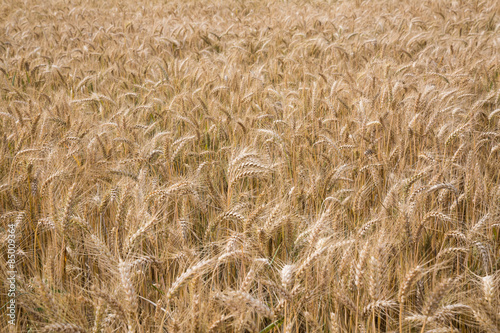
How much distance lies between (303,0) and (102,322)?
10.8 metres

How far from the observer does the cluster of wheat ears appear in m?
1.12

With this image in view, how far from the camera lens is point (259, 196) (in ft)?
5.21

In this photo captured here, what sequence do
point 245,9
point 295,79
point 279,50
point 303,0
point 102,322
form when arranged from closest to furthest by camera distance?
1. point 102,322
2. point 295,79
3. point 279,50
4. point 245,9
5. point 303,0

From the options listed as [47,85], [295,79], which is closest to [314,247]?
[295,79]

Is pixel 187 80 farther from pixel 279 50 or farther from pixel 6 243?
pixel 6 243

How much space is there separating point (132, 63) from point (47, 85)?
1.01m

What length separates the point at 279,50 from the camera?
521 cm

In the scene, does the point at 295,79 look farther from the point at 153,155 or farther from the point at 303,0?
the point at 303,0

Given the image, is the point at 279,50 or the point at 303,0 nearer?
the point at 279,50

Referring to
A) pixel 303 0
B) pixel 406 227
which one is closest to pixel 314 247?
pixel 406 227

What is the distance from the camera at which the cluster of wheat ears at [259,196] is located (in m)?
1.12

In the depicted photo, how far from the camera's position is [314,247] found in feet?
4.14

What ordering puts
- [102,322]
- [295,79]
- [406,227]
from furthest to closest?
1. [295,79]
2. [406,227]
3. [102,322]

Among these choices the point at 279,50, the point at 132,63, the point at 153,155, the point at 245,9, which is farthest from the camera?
the point at 245,9
